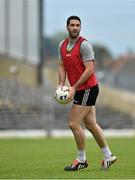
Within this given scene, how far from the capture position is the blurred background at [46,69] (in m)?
27.0

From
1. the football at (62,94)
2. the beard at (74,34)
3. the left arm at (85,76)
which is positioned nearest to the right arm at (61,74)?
the football at (62,94)

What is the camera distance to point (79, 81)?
32.5 ft

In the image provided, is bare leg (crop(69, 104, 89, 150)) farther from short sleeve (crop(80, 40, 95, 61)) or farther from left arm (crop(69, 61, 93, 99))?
short sleeve (crop(80, 40, 95, 61))

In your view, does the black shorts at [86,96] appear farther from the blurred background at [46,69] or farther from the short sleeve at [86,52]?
the blurred background at [46,69]

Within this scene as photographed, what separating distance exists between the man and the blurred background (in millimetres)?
14694

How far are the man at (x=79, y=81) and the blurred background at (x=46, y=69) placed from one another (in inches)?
579

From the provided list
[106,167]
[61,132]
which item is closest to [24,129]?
[61,132]

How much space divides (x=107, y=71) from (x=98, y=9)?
2.82 m

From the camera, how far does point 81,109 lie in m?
10.1

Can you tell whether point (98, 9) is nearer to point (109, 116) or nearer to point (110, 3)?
point (110, 3)

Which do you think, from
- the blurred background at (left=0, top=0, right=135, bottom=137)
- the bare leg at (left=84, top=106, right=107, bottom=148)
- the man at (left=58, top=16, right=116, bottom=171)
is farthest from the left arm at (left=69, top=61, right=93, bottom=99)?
the blurred background at (left=0, top=0, right=135, bottom=137)

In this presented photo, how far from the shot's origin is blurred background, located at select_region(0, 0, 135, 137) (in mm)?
26953

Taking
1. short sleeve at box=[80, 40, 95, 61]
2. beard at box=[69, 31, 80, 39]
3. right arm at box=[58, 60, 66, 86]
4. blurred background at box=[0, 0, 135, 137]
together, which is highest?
beard at box=[69, 31, 80, 39]

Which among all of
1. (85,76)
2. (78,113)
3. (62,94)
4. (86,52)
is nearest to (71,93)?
(62,94)
